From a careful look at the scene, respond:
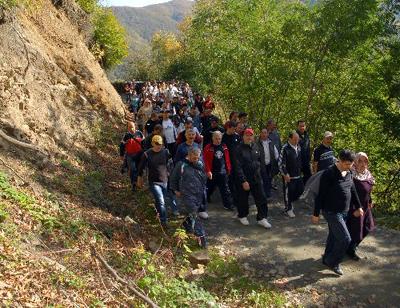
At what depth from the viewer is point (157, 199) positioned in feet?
25.2

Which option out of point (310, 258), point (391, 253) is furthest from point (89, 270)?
point (391, 253)

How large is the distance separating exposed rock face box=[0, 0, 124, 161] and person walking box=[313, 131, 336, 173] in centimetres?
594

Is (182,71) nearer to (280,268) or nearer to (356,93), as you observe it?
(356,93)

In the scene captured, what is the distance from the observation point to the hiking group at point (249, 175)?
639cm

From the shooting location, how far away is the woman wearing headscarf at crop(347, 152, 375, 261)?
659 centimetres

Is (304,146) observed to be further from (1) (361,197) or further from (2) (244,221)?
(1) (361,197)

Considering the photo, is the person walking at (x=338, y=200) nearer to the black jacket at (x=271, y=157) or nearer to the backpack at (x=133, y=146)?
the black jacket at (x=271, y=157)

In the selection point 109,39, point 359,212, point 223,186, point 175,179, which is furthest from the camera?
point 109,39

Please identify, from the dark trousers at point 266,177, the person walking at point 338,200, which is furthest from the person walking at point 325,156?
the person walking at point 338,200

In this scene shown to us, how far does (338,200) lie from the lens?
6.25m

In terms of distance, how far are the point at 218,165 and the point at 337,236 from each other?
331 cm

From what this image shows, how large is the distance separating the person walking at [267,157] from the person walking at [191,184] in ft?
8.21

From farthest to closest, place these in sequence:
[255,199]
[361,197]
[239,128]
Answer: [239,128] < [255,199] < [361,197]

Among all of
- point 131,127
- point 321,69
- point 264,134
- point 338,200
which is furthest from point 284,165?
point 321,69
